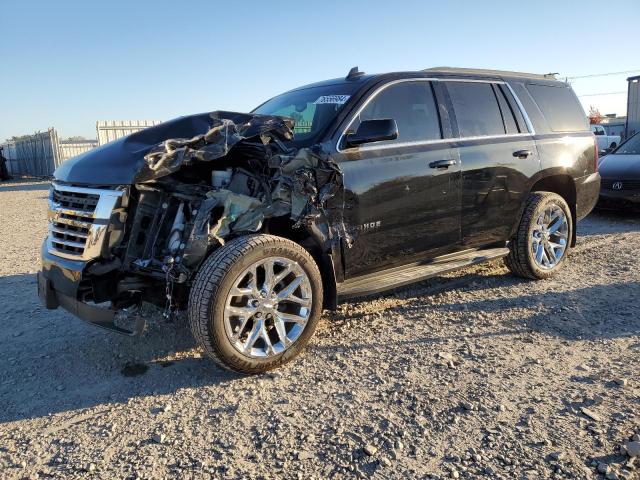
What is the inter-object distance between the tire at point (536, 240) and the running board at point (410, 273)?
0.73 feet

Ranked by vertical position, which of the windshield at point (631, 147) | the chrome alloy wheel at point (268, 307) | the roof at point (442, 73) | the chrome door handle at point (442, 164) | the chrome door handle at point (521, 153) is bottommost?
the chrome alloy wheel at point (268, 307)

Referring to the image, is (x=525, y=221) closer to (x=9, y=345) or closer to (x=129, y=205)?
(x=129, y=205)

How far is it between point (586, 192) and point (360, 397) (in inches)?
162

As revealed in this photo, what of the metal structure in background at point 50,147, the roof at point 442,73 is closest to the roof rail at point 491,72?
the roof at point 442,73

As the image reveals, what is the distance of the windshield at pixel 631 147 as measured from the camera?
9641mm

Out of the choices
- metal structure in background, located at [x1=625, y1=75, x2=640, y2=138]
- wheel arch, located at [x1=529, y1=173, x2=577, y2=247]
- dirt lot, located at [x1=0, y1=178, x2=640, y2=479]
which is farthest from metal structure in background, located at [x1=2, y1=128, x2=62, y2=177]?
metal structure in background, located at [x1=625, y1=75, x2=640, y2=138]

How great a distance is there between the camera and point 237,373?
3.48 metres

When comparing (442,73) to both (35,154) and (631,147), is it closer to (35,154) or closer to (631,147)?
(631,147)

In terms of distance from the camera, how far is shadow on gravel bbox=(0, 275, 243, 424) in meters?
3.26

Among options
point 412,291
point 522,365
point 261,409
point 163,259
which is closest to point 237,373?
point 261,409

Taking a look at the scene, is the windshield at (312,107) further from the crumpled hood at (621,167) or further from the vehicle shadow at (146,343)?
the crumpled hood at (621,167)

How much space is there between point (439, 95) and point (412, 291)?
6.21 ft

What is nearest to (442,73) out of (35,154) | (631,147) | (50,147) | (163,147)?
(163,147)

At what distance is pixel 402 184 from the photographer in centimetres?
412
